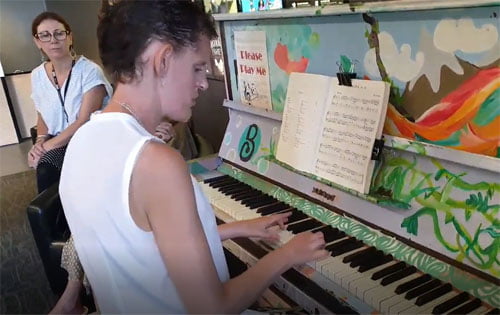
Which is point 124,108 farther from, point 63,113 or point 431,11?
point 63,113

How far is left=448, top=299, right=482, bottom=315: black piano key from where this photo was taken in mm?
1021

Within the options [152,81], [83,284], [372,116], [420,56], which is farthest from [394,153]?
[83,284]

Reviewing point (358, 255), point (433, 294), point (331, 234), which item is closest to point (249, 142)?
point (331, 234)

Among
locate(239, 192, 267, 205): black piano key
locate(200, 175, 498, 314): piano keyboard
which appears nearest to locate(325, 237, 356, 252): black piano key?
locate(200, 175, 498, 314): piano keyboard

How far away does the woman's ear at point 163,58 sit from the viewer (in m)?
0.88

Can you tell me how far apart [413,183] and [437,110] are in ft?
0.69

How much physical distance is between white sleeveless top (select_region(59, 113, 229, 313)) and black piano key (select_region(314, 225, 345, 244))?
0.47 m

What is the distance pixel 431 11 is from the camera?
1.17m

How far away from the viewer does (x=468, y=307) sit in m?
1.03

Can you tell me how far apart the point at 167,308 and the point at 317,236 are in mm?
375

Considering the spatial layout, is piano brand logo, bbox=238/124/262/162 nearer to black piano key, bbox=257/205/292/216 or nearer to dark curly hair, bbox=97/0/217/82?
black piano key, bbox=257/205/292/216

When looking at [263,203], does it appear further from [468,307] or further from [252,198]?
[468,307]

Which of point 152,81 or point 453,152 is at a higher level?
point 152,81

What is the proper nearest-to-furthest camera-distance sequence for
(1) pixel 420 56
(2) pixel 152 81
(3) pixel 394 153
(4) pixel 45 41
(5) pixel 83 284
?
(2) pixel 152 81 < (1) pixel 420 56 < (3) pixel 394 153 < (5) pixel 83 284 < (4) pixel 45 41
